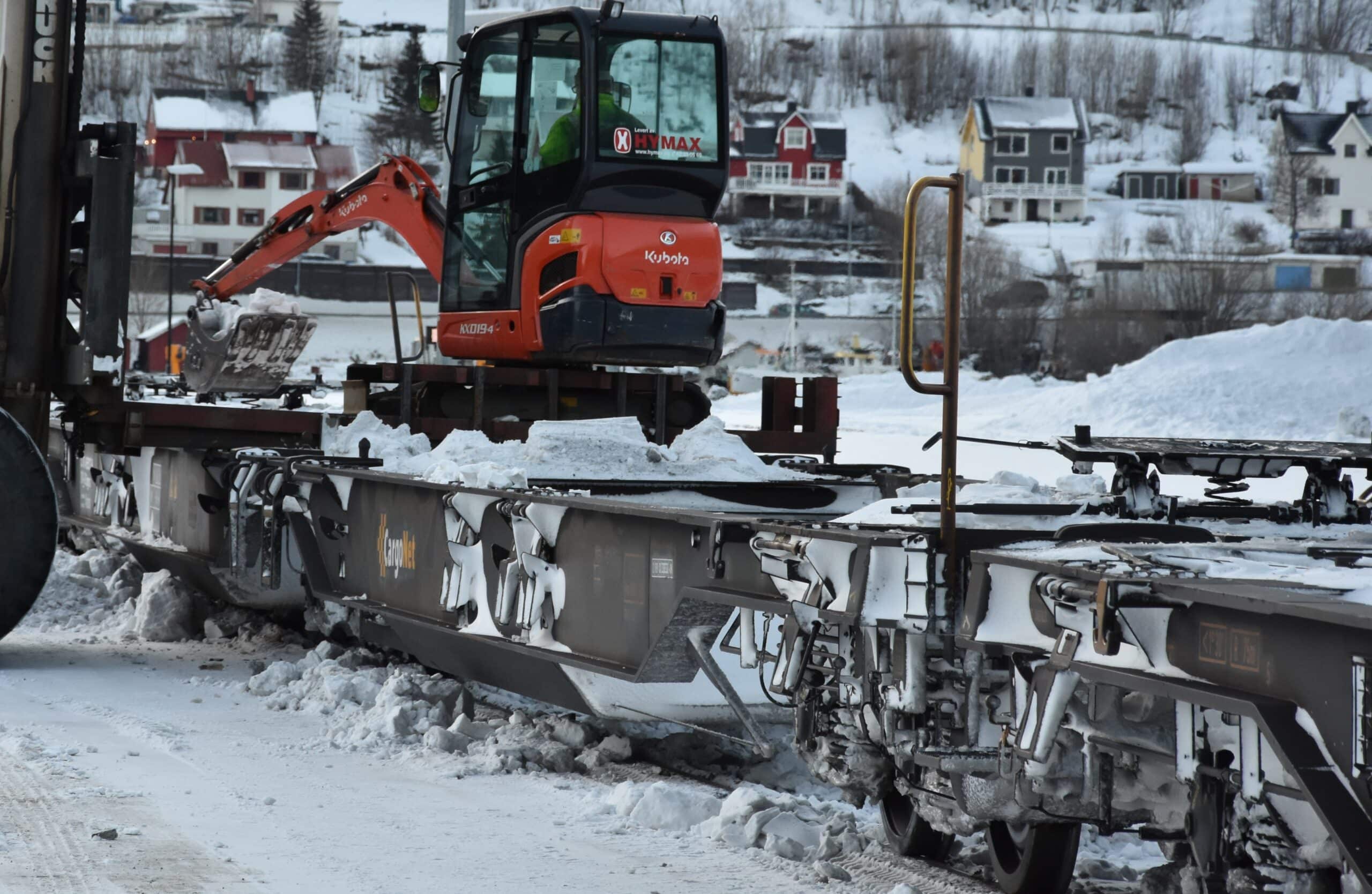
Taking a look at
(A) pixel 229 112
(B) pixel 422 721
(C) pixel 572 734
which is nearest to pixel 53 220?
(B) pixel 422 721

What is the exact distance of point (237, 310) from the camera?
39.1 feet

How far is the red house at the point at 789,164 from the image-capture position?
351 ft

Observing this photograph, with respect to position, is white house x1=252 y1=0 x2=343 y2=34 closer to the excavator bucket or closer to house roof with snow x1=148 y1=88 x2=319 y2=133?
house roof with snow x1=148 y1=88 x2=319 y2=133

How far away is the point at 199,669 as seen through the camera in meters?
8.78

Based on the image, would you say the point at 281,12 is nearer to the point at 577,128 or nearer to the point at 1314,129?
the point at 1314,129

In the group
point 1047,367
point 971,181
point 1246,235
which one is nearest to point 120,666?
point 1047,367

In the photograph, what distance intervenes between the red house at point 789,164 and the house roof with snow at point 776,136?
3 cm

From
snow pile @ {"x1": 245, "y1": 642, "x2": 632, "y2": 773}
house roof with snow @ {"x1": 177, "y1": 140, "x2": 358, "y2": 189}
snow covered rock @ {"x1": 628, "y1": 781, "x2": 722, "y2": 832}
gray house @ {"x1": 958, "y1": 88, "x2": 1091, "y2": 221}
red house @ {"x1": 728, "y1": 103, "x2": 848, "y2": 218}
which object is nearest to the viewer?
snow covered rock @ {"x1": 628, "y1": 781, "x2": 722, "y2": 832}

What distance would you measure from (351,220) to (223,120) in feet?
302

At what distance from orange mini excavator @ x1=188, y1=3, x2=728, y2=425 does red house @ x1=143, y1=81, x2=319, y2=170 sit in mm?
87711

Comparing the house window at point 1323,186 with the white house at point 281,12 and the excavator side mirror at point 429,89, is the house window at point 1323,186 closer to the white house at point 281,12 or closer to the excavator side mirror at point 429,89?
the white house at point 281,12

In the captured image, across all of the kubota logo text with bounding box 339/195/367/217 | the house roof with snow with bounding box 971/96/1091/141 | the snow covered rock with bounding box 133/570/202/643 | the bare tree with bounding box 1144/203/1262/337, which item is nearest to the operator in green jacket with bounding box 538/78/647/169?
the kubota logo text with bounding box 339/195/367/217

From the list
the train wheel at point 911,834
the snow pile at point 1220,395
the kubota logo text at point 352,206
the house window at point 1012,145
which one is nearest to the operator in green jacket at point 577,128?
the kubota logo text at point 352,206

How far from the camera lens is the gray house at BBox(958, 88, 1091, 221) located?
113m
